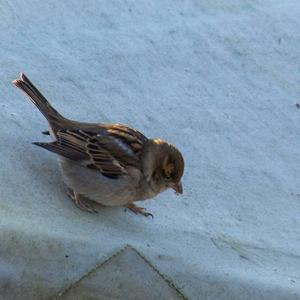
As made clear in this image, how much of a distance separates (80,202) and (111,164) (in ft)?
0.69

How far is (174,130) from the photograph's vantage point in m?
3.86

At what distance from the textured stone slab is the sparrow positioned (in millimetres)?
440

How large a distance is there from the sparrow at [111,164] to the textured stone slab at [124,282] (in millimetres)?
440

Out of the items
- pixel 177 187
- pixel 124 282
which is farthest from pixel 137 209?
pixel 124 282

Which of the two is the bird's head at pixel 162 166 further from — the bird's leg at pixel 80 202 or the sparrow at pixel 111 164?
the bird's leg at pixel 80 202

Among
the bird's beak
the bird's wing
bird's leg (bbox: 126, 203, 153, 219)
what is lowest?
bird's leg (bbox: 126, 203, 153, 219)

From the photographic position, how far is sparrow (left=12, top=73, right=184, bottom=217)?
125 inches

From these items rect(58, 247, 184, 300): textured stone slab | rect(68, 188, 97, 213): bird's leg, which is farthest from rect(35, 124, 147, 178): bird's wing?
rect(58, 247, 184, 300): textured stone slab

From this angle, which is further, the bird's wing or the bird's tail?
the bird's tail

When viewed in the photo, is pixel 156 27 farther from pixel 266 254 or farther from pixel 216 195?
pixel 266 254

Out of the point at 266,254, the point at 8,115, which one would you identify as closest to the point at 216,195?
the point at 266,254

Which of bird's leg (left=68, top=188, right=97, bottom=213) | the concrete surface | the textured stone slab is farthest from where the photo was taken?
bird's leg (left=68, top=188, right=97, bottom=213)

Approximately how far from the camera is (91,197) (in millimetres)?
3205

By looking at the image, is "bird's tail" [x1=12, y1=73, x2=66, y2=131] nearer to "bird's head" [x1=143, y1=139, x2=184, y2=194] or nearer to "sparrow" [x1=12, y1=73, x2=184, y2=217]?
"sparrow" [x1=12, y1=73, x2=184, y2=217]
